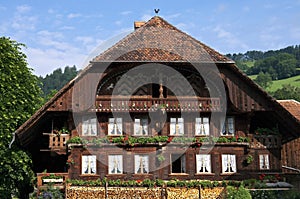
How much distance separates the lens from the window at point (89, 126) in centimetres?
2947

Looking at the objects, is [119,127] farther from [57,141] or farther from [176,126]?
[57,141]

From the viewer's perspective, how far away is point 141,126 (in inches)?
1169

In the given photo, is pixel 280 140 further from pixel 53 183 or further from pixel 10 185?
pixel 10 185

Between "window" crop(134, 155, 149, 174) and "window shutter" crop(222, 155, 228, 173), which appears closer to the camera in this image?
"window" crop(134, 155, 149, 174)

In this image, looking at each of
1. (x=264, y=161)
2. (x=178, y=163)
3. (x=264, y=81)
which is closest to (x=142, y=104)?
(x=178, y=163)

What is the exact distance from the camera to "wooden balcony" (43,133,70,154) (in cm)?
2889

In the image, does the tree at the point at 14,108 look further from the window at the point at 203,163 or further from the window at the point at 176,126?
the window at the point at 203,163

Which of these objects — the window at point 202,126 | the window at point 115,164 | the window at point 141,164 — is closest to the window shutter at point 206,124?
the window at point 202,126

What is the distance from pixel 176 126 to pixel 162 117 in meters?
1.02

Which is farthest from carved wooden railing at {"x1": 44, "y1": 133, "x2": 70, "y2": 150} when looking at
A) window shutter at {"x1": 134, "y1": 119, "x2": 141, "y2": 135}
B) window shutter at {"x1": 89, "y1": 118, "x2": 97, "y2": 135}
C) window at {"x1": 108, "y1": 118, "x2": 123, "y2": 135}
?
window shutter at {"x1": 134, "y1": 119, "x2": 141, "y2": 135}

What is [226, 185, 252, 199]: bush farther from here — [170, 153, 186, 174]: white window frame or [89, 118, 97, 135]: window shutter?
[89, 118, 97, 135]: window shutter

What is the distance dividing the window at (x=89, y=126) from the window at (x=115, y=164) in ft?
5.92

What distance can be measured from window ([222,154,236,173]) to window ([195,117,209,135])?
1.83 metres

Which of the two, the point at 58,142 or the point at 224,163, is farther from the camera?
the point at 224,163
